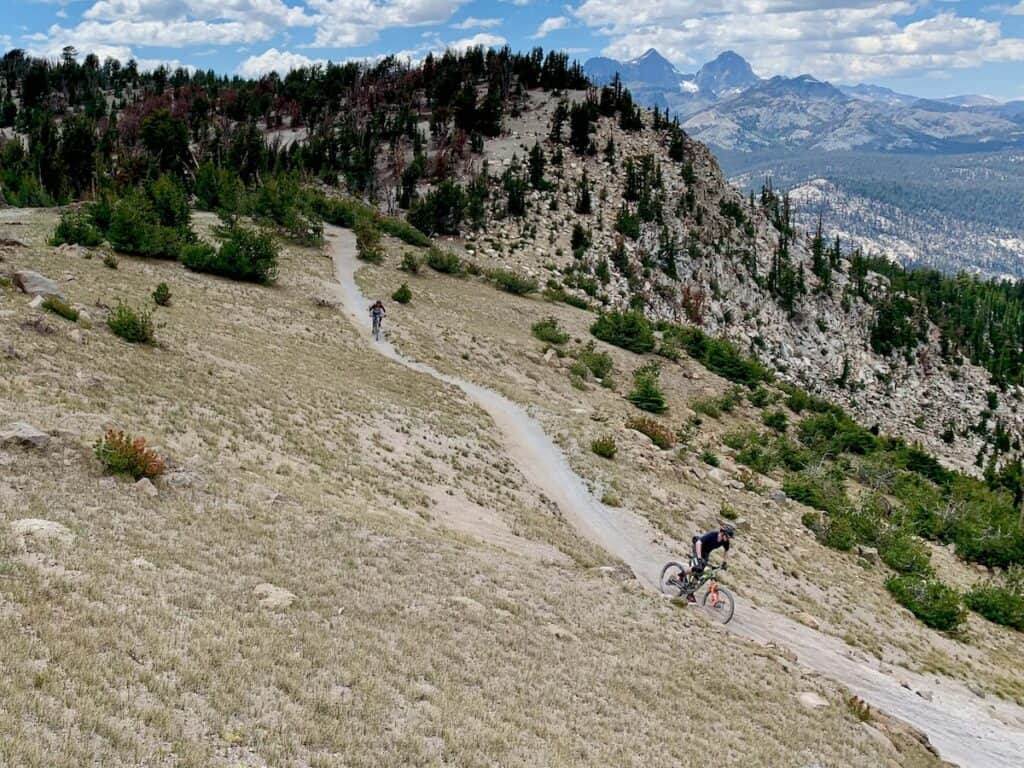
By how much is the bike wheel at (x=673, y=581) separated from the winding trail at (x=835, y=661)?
96 cm

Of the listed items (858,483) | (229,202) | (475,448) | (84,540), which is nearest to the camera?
(84,540)

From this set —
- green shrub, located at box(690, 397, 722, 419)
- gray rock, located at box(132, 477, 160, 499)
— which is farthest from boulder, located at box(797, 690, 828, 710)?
green shrub, located at box(690, 397, 722, 419)

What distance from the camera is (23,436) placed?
13.7m

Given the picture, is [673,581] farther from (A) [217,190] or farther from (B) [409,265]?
(A) [217,190]

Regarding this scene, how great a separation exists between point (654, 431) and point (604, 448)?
556 centimetres

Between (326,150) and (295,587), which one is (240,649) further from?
(326,150)

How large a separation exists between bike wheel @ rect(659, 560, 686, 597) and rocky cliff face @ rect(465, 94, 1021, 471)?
51.3 metres

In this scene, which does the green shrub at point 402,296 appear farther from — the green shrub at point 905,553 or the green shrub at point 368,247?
the green shrub at point 905,553

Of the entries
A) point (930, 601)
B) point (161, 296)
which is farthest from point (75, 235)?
point (930, 601)

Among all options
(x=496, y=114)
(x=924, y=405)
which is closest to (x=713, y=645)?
(x=924, y=405)

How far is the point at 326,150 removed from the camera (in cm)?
8419

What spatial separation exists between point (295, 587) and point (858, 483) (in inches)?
1343

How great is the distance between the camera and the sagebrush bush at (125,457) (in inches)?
549

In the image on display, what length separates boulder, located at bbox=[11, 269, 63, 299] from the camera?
80.4 feet
